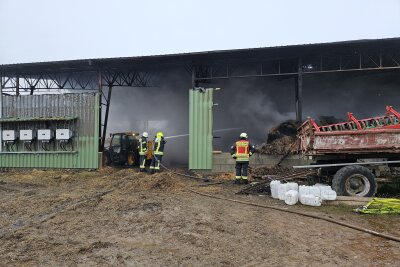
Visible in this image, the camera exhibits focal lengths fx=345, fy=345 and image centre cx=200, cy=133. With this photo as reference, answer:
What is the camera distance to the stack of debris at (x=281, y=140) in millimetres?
14547

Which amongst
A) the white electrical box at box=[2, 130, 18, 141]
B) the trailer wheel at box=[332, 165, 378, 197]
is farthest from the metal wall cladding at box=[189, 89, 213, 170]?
the white electrical box at box=[2, 130, 18, 141]

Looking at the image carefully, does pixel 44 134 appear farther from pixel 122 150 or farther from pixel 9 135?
pixel 122 150

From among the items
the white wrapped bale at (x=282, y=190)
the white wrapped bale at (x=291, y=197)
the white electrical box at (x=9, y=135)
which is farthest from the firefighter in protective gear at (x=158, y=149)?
the white electrical box at (x=9, y=135)

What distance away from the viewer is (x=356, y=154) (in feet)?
28.6

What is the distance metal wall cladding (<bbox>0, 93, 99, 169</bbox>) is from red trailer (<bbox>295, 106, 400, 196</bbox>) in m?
11.2

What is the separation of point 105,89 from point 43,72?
18.8 ft

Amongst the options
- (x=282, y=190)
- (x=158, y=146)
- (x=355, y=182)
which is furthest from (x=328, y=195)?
(x=158, y=146)

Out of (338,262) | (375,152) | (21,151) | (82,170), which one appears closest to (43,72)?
(21,151)

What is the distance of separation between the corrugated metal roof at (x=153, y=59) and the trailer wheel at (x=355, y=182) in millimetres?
8605

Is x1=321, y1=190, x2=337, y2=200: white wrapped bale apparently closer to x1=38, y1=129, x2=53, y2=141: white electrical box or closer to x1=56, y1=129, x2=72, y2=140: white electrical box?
x1=56, y1=129, x2=72, y2=140: white electrical box

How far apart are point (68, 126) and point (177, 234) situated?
43.5ft

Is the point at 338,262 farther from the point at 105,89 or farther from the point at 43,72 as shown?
the point at 105,89

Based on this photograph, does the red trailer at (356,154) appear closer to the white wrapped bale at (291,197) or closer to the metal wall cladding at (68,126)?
the white wrapped bale at (291,197)

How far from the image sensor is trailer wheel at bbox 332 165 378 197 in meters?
8.35
